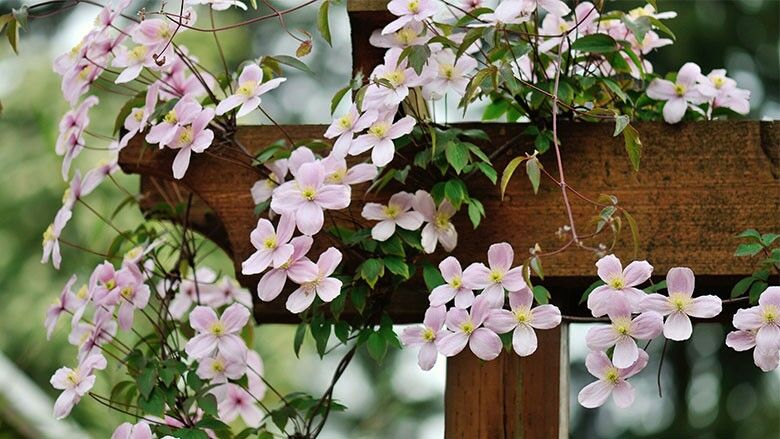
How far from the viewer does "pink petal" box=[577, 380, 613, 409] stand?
980 mm

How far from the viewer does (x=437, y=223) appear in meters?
1.08

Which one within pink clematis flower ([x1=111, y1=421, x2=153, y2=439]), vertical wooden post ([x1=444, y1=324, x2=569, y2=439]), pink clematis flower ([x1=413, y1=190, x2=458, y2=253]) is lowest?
pink clematis flower ([x1=111, y1=421, x2=153, y2=439])

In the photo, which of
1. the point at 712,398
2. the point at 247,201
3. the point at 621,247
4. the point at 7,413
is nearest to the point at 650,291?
the point at 621,247

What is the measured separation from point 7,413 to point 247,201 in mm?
622

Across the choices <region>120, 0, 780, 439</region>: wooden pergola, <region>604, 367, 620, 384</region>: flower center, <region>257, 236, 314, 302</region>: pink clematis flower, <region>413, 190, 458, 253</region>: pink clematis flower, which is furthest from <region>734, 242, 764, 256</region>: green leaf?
<region>257, 236, 314, 302</region>: pink clematis flower

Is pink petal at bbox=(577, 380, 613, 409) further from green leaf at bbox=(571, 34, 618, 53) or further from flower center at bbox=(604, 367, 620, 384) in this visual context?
green leaf at bbox=(571, 34, 618, 53)

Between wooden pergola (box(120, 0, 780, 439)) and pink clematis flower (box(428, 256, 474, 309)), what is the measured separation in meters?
0.07

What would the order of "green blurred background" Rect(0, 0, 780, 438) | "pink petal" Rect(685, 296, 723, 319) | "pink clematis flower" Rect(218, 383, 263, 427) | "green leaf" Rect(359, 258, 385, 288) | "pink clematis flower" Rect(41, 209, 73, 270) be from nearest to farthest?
"pink petal" Rect(685, 296, 723, 319)
"green leaf" Rect(359, 258, 385, 288)
"pink clematis flower" Rect(41, 209, 73, 270)
"pink clematis flower" Rect(218, 383, 263, 427)
"green blurred background" Rect(0, 0, 780, 438)

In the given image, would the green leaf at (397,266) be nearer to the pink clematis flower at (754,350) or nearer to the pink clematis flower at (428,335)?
the pink clematis flower at (428,335)

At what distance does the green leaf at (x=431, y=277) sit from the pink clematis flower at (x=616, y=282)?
0.16m

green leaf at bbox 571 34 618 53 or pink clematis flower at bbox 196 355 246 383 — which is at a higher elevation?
green leaf at bbox 571 34 618 53

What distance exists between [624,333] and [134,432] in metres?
0.47

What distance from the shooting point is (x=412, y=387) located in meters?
4.89

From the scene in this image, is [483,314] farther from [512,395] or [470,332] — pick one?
[512,395]
